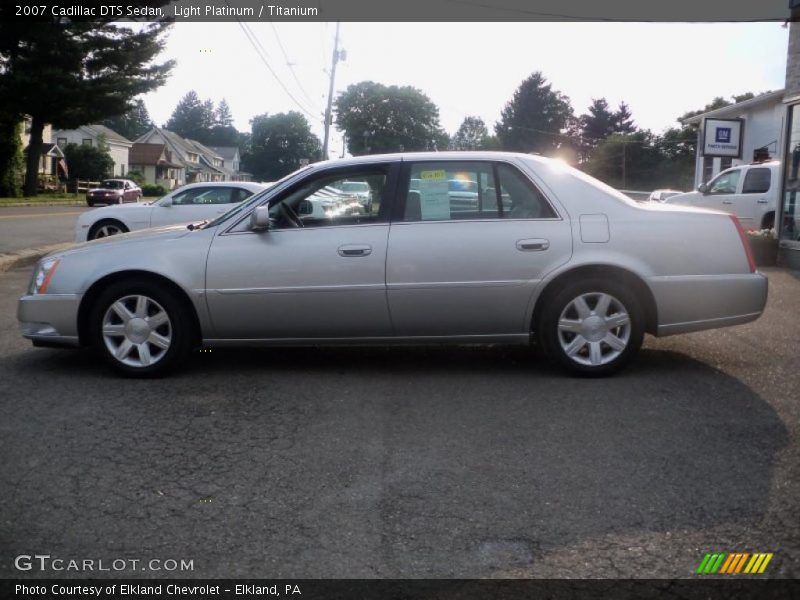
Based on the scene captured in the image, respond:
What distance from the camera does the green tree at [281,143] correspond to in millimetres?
117750

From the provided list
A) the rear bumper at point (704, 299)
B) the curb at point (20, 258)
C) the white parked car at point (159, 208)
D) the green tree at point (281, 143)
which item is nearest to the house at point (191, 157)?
the green tree at point (281, 143)

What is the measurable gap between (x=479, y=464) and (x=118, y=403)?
2449 mm

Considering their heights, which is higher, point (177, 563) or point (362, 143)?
point (362, 143)

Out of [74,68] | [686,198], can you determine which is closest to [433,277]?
[686,198]

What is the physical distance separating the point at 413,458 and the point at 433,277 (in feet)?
6.02

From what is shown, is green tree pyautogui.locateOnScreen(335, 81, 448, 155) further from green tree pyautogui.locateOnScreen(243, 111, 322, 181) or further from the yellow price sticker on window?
the yellow price sticker on window

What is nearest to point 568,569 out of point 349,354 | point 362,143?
point 349,354

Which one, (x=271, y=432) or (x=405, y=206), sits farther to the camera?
(x=405, y=206)

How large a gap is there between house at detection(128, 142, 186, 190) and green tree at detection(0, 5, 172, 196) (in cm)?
4660

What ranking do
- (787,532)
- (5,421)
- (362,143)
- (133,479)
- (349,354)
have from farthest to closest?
(362,143) → (349,354) → (5,421) → (133,479) → (787,532)

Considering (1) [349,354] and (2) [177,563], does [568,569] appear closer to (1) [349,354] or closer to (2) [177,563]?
(2) [177,563]

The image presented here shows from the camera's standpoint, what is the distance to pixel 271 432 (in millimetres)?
4688

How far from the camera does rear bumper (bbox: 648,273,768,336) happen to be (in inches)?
229

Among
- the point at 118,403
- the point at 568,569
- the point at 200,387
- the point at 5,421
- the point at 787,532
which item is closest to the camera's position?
the point at 568,569
